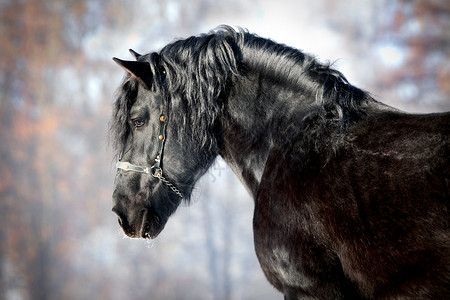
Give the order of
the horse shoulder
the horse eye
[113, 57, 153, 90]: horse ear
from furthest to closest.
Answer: the horse eye < [113, 57, 153, 90]: horse ear < the horse shoulder

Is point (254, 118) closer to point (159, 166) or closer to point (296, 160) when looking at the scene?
point (296, 160)

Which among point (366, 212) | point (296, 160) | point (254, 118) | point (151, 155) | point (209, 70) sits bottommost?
point (366, 212)

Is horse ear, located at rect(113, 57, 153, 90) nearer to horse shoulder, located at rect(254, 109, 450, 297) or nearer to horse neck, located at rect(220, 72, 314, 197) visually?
horse neck, located at rect(220, 72, 314, 197)

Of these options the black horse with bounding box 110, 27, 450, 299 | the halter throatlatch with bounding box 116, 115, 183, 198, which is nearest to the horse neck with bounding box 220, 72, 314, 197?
the black horse with bounding box 110, 27, 450, 299

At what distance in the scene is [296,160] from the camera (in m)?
2.16

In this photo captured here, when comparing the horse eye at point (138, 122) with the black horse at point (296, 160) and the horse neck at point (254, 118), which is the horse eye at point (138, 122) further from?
the horse neck at point (254, 118)

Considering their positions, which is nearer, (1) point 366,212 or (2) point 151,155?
(1) point 366,212

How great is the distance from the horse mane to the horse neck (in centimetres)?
6

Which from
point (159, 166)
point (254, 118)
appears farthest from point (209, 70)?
point (159, 166)

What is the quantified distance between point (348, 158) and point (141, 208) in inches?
55.1

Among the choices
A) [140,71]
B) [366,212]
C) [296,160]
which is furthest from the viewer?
[140,71]

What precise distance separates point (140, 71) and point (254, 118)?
829 mm

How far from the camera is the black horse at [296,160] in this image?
1.73 m

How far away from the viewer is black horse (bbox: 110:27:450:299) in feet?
5.67
